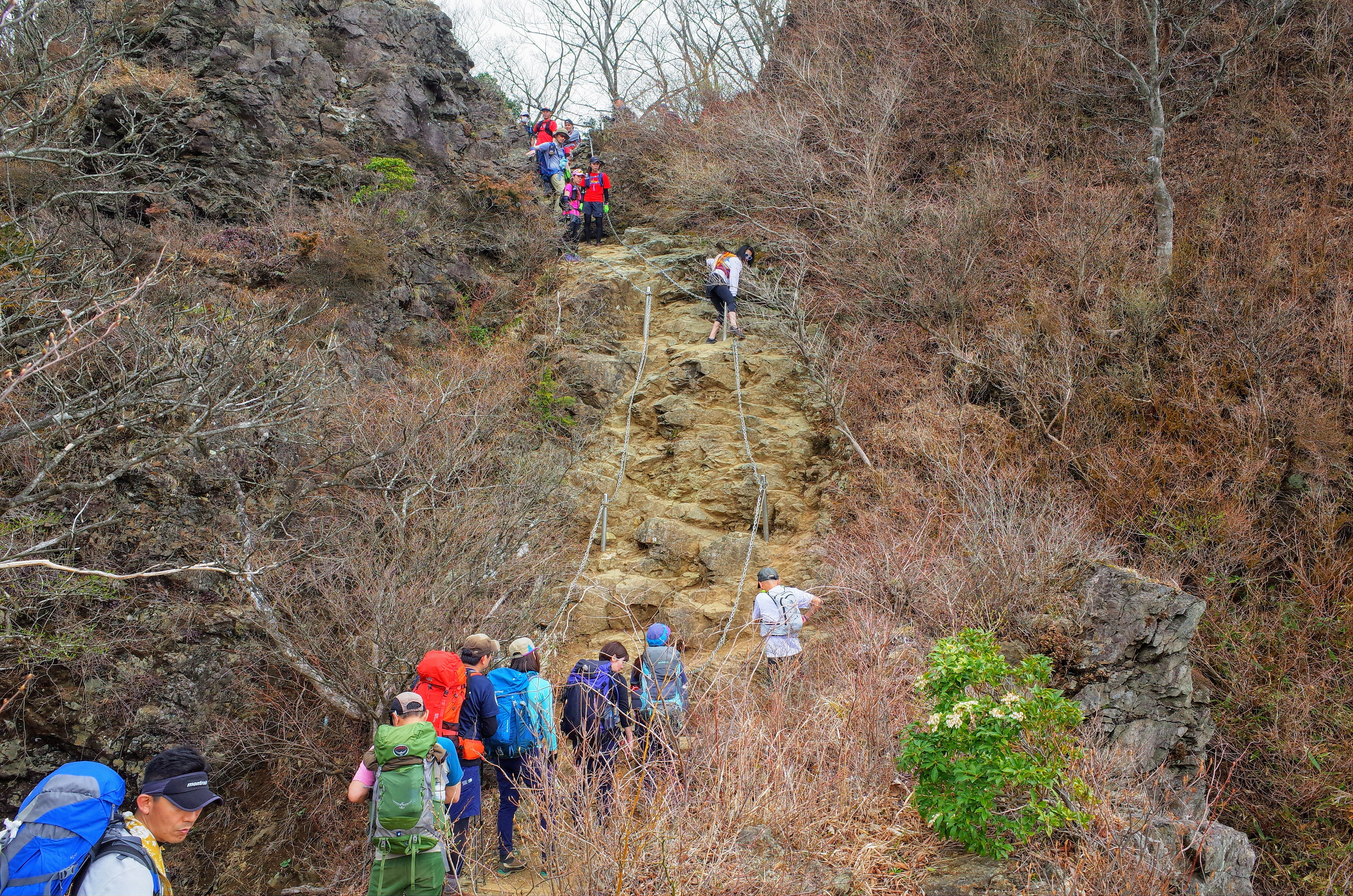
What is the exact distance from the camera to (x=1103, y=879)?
3820mm

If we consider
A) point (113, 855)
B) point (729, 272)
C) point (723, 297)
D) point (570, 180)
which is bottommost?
point (113, 855)

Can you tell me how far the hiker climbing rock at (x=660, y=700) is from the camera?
4.38m

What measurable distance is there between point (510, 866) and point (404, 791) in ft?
5.58

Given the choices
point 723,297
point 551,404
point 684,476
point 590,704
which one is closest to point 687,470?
point 684,476

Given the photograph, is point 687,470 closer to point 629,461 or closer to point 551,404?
point 629,461

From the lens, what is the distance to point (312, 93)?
15.5m

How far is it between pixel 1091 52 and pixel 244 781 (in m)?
17.9

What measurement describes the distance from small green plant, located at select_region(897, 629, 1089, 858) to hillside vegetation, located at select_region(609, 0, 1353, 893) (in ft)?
8.06

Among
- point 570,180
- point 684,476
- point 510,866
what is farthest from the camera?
point 570,180

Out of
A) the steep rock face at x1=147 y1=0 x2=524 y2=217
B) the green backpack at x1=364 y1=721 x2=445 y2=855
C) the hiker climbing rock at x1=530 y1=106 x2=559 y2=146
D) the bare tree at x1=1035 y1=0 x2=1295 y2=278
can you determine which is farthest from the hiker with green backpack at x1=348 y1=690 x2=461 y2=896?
the hiker climbing rock at x1=530 y1=106 x2=559 y2=146

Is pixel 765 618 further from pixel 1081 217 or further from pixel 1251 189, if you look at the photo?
pixel 1251 189

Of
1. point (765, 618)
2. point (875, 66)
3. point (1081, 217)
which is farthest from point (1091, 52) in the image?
point (765, 618)

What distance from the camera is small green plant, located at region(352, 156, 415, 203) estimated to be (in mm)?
14641

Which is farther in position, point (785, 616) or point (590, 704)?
point (785, 616)
